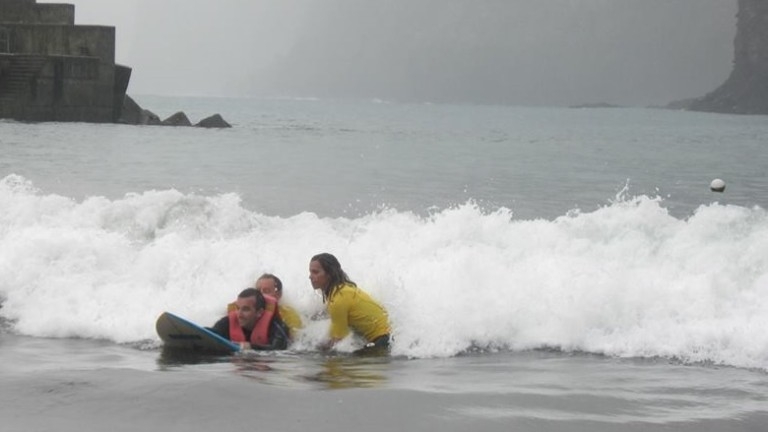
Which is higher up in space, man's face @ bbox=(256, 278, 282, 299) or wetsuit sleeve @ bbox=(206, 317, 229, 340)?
man's face @ bbox=(256, 278, 282, 299)

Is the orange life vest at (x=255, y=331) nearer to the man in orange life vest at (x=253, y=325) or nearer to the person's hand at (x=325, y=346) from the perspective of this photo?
the man in orange life vest at (x=253, y=325)

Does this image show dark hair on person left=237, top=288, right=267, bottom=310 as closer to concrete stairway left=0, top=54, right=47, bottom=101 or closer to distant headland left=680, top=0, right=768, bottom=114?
concrete stairway left=0, top=54, right=47, bottom=101

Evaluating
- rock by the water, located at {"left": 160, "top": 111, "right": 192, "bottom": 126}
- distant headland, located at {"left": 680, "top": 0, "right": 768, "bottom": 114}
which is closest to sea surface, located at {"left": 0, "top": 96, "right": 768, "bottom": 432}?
rock by the water, located at {"left": 160, "top": 111, "right": 192, "bottom": 126}

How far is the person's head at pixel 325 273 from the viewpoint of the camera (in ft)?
31.8

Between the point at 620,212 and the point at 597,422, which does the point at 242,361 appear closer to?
the point at 597,422

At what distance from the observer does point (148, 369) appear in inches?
337

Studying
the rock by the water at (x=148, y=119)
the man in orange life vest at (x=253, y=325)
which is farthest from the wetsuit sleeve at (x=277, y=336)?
the rock by the water at (x=148, y=119)

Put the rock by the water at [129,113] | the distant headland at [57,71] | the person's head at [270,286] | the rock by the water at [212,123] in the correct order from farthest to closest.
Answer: the rock by the water at [212,123] < the rock by the water at [129,113] < the distant headland at [57,71] < the person's head at [270,286]

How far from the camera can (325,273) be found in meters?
9.71

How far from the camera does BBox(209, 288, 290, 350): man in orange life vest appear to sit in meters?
Answer: 9.73

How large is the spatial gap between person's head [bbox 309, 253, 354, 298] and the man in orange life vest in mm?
520

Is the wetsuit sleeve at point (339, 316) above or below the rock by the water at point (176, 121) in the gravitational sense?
below

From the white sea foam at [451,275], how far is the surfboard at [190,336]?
2.93 ft

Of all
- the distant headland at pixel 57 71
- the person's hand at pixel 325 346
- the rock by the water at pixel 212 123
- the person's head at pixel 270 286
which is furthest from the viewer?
the rock by the water at pixel 212 123
